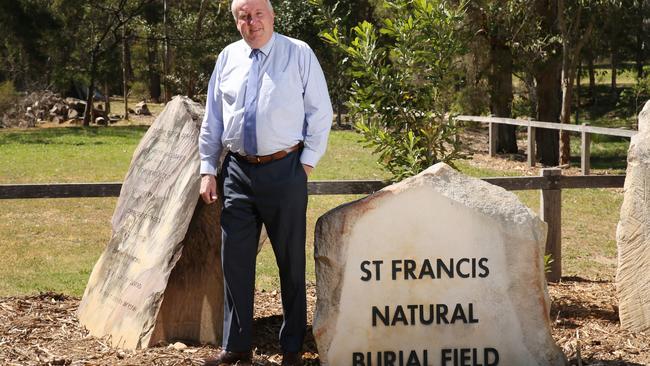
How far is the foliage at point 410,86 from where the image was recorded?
22.2 ft

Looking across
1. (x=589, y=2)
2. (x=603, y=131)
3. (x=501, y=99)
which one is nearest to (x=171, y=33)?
(x=501, y=99)

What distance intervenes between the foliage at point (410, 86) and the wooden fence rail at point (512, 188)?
0.62 meters

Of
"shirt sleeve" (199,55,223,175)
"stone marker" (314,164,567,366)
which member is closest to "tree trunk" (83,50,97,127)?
"shirt sleeve" (199,55,223,175)

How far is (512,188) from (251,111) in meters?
3.61

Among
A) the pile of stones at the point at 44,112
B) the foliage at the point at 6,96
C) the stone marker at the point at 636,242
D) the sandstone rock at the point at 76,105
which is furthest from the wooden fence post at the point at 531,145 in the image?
the sandstone rock at the point at 76,105

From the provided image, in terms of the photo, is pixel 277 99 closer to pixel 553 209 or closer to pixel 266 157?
pixel 266 157

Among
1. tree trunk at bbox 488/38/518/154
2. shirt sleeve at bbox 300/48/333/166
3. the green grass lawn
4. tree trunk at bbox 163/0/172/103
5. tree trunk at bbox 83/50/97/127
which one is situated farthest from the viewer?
tree trunk at bbox 163/0/172/103

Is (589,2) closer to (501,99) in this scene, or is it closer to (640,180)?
(501,99)

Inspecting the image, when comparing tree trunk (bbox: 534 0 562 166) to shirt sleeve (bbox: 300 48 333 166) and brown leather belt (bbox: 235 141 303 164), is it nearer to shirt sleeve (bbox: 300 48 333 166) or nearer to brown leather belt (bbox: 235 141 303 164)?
shirt sleeve (bbox: 300 48 333 166)

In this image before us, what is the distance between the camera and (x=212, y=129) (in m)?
5.64

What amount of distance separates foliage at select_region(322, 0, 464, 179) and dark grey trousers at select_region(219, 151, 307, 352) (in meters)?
1.50

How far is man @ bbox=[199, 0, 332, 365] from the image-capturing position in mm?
5344

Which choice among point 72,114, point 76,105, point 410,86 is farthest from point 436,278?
point 76,105

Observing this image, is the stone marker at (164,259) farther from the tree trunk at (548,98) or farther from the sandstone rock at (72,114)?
the sandstone rock at (72,114)
